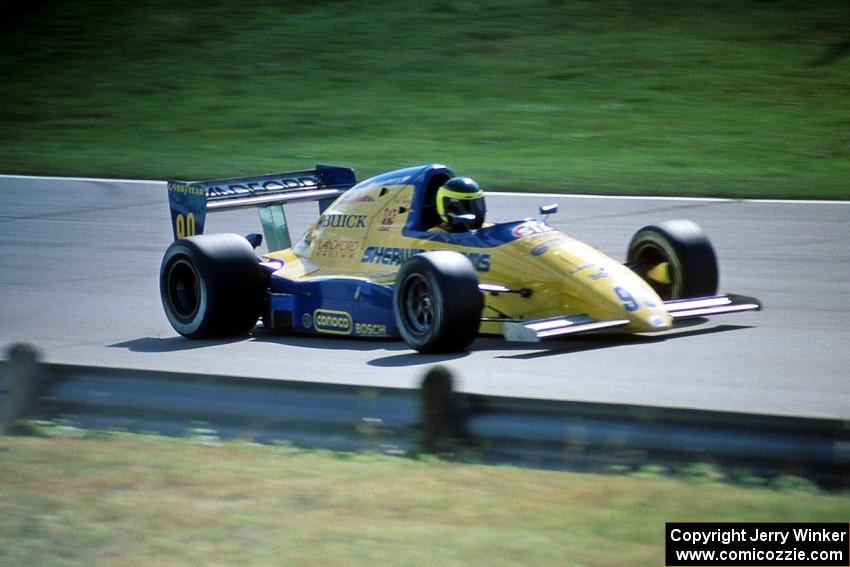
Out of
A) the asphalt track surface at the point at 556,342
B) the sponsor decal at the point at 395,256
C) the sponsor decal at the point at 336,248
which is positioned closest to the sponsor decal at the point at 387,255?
the sponsor decal at the point at 395,256

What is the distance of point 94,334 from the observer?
1057 centimetres

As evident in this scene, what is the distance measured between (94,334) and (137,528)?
5380mm

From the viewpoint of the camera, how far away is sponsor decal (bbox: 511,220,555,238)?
31.5 ft

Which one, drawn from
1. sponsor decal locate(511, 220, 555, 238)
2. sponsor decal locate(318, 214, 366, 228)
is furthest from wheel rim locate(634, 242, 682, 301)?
sponsor decal locate(318, 214, 366, 228)

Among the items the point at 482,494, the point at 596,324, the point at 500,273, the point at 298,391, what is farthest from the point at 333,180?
the point at 482,494

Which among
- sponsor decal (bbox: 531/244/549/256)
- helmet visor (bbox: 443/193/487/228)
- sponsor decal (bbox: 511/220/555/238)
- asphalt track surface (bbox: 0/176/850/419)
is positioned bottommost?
asphalt track surface (bbox: 0/176/850/419)

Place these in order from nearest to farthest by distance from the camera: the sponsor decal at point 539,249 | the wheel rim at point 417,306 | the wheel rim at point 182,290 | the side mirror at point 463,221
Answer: the wheel rim at point 417,306 → the sponsor decal at point 539,249 → the side mirror at point 463,221 → the wheel rim at point 182,290

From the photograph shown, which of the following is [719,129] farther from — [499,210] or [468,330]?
[468,330]

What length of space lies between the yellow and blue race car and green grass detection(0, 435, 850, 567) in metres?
2.90

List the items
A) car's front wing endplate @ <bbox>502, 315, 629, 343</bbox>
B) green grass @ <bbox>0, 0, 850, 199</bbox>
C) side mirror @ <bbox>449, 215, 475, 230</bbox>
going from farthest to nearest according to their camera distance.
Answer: green grass @ <bbox>0, 0, 850, 199</bbox>
side mirror @ <bbox>449, 215, 475, 230</bbox>
car's front wing endplate @ <bbox>502, 315, 629, 343</bbox>

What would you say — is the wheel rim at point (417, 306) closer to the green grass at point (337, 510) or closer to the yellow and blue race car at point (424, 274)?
the yellow and blue race car at point (424, 274)

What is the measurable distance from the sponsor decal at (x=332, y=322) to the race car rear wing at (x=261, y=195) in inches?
53.0

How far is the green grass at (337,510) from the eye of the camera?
5.02m

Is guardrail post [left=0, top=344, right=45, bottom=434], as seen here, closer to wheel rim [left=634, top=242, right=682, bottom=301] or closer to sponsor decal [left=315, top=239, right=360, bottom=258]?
sponsor decal [left=315, top=239, right=360, bottom=258]
